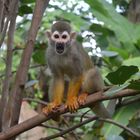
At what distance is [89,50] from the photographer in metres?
3.03

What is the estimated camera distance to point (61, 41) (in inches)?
109

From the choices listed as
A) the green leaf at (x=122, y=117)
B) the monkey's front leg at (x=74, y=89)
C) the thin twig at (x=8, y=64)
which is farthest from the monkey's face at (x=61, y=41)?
the thin twig at (x=8, y=64)

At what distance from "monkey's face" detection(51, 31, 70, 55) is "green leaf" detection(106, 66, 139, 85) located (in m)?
0.87

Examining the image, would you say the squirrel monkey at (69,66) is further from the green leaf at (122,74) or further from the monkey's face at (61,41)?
the green leaf at (122,74)

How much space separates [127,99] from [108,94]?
67 cm

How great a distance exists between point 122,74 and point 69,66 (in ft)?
3.18

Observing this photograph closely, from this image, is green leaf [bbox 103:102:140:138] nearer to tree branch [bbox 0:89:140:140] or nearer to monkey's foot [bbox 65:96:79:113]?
monkey's foot [bbox 65:96:79:113]

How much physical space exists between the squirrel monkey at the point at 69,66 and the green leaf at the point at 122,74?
2.32 ft

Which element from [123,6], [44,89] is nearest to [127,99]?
[123,6]

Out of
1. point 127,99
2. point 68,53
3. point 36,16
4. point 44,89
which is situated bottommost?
point 44,89

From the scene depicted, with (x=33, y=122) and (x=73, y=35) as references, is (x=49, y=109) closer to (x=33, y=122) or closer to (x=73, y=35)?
(x=33, y=122)

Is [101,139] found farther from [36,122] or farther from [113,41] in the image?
[113,41]

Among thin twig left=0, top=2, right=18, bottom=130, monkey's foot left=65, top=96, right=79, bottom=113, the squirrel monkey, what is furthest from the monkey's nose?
thin twig left=0, top=2, right=18, bottom=130

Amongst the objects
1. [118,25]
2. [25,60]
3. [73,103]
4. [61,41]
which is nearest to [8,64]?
[25,60]
